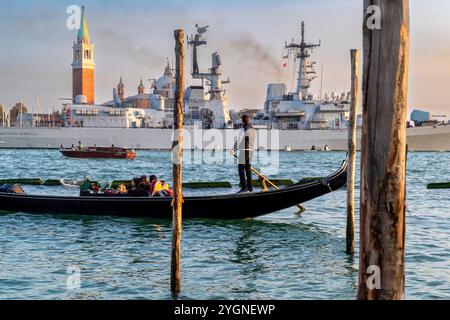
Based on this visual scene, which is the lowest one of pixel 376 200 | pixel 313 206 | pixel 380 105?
pixel 313 206

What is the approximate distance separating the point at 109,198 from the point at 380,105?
11.3m

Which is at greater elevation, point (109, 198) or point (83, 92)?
point (83, 92)

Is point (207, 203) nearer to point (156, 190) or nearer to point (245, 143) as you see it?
point (156, 190)

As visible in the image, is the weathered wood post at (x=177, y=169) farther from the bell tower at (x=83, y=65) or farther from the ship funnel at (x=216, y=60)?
the bell tower at (x=83, y=65)

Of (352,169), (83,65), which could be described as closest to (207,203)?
(352,169)

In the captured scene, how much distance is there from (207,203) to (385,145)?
10300 millimetres

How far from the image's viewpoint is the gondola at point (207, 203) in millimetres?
14234

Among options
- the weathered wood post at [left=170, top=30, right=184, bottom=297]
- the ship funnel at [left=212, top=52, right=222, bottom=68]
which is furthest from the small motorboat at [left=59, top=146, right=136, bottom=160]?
the weathered wood post at [left=170, top=30, right=184, bottom=297]

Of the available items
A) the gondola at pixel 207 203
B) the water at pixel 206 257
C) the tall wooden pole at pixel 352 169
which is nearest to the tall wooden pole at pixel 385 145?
the water at pixel 206 257

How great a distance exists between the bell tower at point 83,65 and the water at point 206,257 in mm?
103840

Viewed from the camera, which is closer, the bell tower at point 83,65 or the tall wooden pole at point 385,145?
the tall wooden pole at point 385,145

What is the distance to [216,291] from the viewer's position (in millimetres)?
8453
